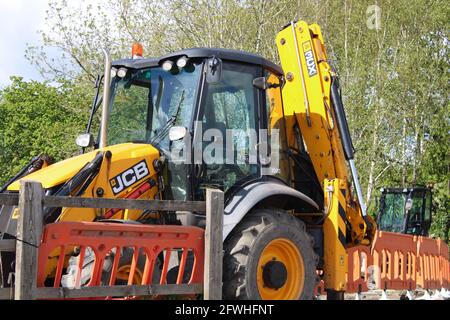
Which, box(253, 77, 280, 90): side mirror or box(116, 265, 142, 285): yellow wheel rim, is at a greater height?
box(253, 77, 280, 90): side mirror

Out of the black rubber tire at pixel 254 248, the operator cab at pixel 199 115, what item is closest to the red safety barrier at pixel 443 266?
the operator cab at pixel 199 115

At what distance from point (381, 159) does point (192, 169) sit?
1569 centimetres

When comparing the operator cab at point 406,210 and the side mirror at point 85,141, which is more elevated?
the operator cab at point 406,210

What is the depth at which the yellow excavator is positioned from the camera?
5625 mm

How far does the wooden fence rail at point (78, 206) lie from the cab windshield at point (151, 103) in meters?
1.08

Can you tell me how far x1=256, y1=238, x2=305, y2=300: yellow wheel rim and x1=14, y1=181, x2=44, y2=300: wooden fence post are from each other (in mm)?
2268

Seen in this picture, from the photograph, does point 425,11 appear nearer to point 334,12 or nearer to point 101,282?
point 334,12

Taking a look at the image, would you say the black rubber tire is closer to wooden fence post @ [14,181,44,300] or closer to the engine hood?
the engine hood

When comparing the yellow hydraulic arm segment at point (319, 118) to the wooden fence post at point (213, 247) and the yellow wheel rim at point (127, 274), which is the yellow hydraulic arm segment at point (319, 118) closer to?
the wooden fence post at point (213, 247)

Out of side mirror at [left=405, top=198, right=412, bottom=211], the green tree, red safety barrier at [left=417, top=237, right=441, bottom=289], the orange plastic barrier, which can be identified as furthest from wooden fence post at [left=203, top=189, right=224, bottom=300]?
the green tree

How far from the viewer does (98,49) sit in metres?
19.7

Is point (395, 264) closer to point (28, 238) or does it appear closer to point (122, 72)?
point (122, 72)

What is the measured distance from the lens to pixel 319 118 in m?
7.66

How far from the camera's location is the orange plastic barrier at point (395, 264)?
8500mm
